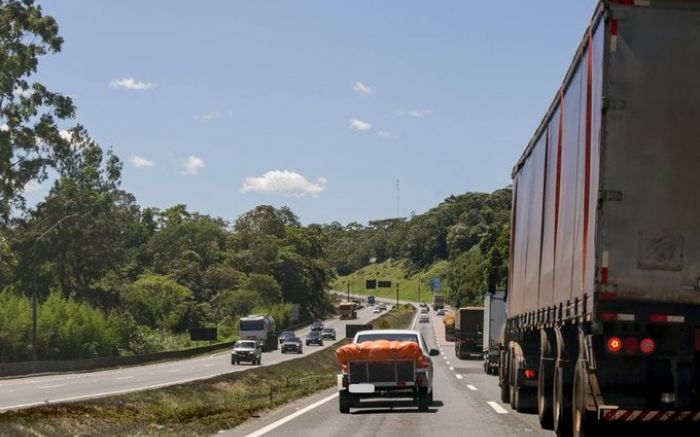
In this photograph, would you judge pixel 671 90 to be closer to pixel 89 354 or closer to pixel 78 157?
pixel 89 354

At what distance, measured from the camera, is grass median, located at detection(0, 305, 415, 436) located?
57.2ft

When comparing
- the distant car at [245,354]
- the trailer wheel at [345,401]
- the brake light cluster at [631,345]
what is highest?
the brake light cluster at [631,345]

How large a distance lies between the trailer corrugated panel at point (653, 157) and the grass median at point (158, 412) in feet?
28.4

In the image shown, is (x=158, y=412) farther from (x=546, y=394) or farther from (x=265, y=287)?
(x=265, y=287)

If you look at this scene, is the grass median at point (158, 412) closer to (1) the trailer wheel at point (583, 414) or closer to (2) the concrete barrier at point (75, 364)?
→ (1) the trailer wheel at point (583, 414)

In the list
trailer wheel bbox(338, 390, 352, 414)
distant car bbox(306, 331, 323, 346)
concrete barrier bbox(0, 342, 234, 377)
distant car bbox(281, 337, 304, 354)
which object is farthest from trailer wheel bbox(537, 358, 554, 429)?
distant car bbox(306, 331, 323, 346)

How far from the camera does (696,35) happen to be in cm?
1112

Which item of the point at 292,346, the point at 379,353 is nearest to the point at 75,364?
the point at 292,346

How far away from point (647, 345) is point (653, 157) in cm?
194

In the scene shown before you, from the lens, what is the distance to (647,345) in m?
11.2

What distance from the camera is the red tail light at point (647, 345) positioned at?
11148 millimetres

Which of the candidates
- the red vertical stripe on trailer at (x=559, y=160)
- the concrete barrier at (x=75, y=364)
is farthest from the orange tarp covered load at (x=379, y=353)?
the concrete barrier at (x=75, y=364)

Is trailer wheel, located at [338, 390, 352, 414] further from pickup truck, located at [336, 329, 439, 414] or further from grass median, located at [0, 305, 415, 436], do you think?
grass median, located at [0, 305, 415, 436]

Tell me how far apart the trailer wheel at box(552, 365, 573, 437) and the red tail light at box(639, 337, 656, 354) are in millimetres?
2787
